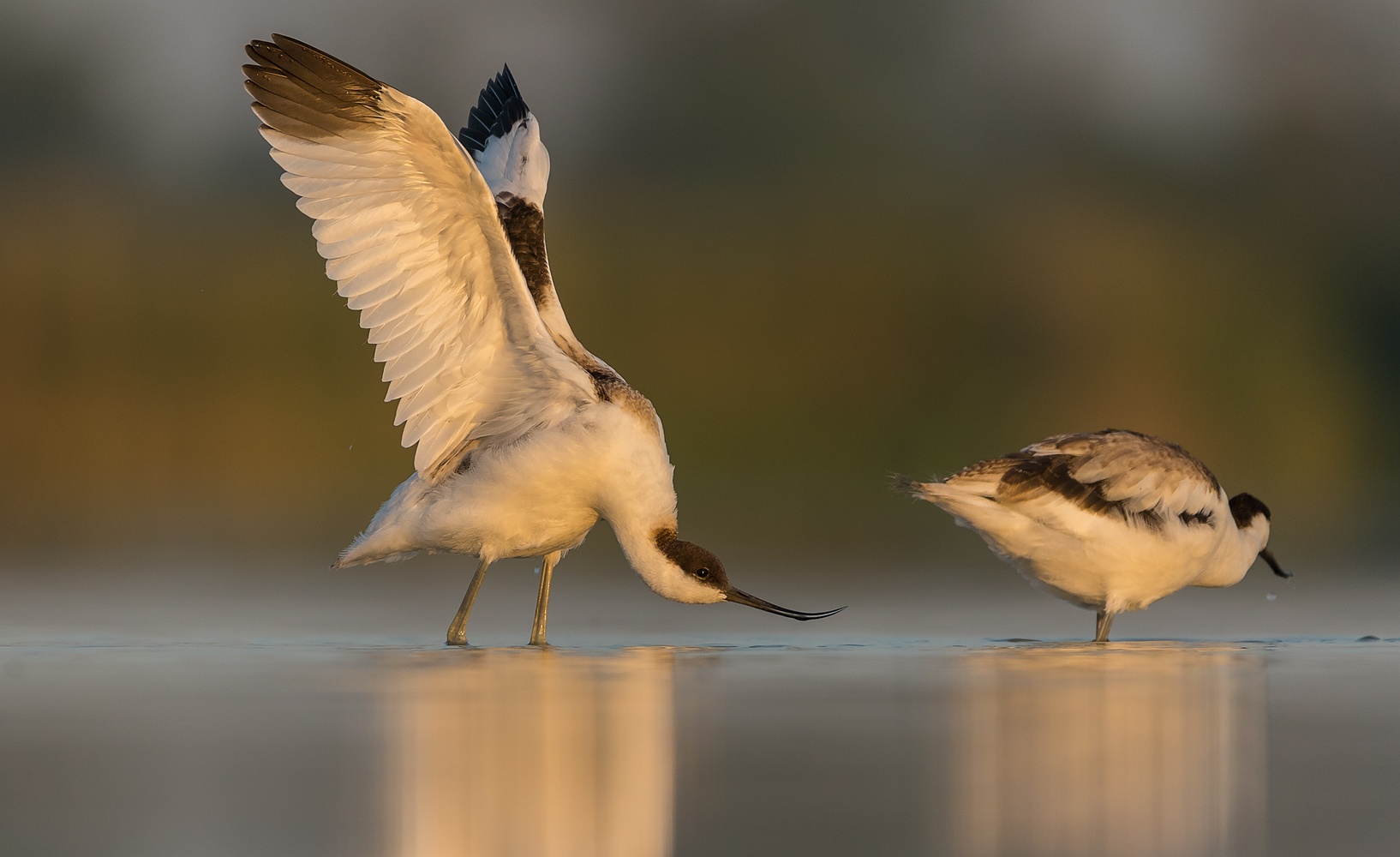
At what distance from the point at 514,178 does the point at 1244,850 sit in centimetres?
829

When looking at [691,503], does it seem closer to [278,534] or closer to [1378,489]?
[278,534]

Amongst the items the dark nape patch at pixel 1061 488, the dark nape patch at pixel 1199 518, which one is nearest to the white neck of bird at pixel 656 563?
the dark nape patch at pixel 1061 488

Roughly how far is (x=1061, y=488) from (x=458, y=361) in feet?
11.1

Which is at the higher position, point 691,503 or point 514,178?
point 514,178

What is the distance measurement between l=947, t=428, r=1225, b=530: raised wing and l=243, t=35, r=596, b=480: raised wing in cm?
Result: 240

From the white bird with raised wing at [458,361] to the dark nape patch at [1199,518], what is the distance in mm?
2507

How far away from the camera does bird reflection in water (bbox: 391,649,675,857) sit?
5496 mm

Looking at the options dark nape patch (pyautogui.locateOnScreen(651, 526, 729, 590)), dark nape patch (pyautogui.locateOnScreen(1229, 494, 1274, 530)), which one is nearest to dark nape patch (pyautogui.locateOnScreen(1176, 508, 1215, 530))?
dark nape patch (pyautogui.locateOnScreen(1229, 494, 1274, 530))

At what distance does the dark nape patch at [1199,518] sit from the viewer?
11.6 meters

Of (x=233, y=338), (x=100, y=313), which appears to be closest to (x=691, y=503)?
(x=233, y=338)

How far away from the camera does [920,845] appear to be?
17.8 feet

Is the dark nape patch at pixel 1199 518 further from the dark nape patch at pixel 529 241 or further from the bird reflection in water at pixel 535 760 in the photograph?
the dark nape patch at pixel 529 241

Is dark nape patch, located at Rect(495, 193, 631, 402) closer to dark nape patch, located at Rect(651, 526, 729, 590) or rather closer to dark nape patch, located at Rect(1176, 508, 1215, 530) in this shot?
dark nape patch, located at Rect(651, 526, 729, 590)

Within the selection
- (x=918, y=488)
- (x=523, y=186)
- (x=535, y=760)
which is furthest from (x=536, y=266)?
(x=535, y=760)
